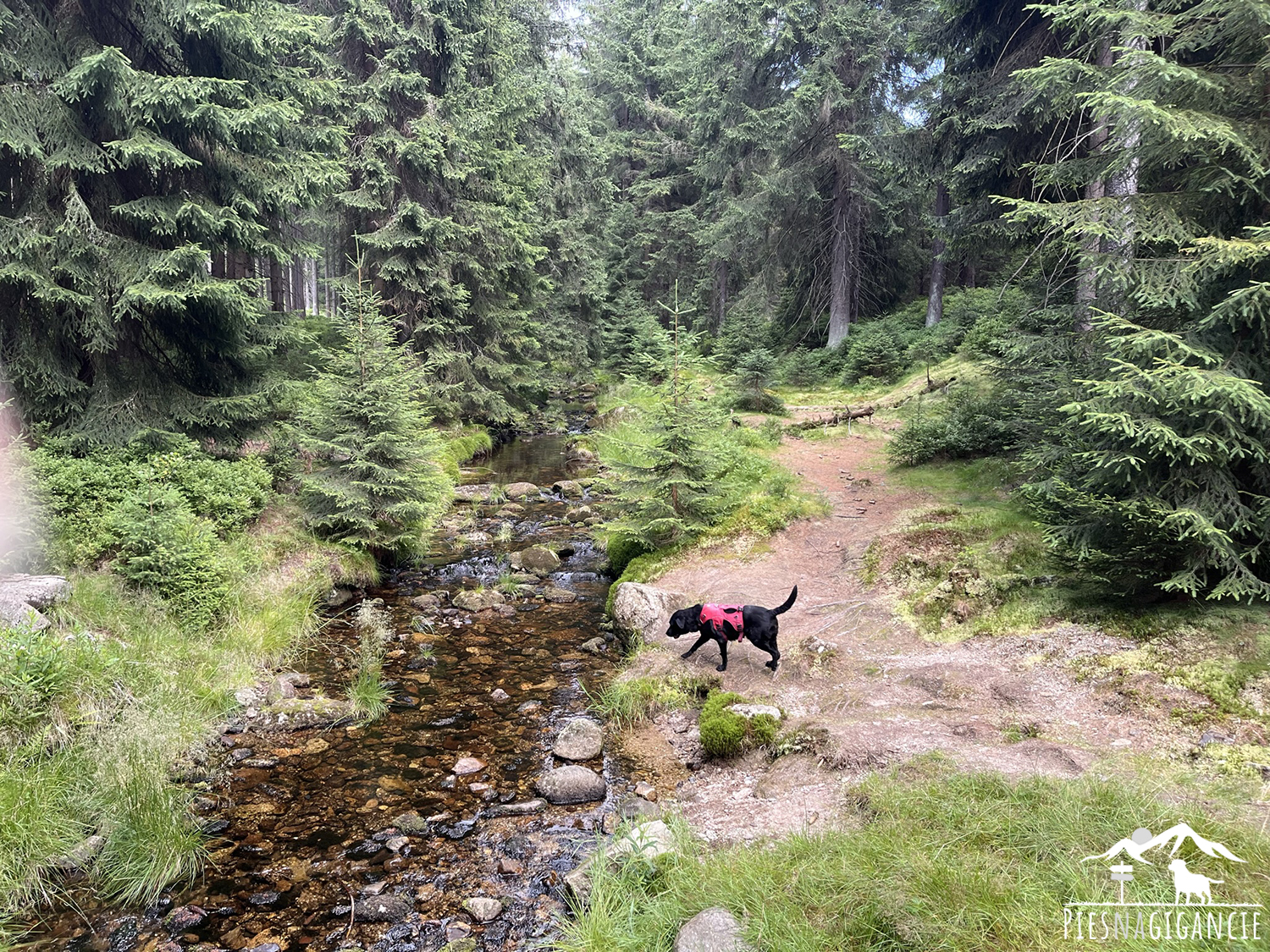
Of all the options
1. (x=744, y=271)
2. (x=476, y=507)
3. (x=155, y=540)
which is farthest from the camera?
(x=744, y=271)

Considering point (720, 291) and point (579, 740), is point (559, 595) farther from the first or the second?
point (720, 291)

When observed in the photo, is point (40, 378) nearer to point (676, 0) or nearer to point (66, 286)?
point (66, 286)

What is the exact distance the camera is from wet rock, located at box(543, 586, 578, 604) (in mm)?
10570

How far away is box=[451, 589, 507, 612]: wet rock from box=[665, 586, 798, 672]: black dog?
3713 millimetres

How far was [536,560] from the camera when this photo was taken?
1190cm

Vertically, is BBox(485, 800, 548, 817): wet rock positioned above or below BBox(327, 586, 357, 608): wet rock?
below

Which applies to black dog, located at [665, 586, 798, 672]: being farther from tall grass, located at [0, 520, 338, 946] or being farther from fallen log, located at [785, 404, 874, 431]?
fallen log, located at [785, 404, 874, 431]

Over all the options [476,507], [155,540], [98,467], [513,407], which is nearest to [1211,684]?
[155,540]

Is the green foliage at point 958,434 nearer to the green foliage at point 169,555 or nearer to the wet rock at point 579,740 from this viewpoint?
the wet rock at point 579,740

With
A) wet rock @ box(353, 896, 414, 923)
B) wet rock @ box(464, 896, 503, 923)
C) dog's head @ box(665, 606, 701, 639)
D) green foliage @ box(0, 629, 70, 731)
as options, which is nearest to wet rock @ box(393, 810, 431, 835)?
wet rock @ box(353, 896, 414, 923)

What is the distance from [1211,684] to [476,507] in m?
13.0

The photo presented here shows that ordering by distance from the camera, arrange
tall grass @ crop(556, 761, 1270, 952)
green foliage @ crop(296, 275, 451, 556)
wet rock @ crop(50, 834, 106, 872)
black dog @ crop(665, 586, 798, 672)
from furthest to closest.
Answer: green foliage @ crop(296, 275, 451, 556) → black dog @ crop(665, 586, 798, 672) → wet rock @ crop(50, 834, 106, 872) → tall grass @ crop(556, 761, 1270, 952)

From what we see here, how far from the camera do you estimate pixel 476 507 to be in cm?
1502

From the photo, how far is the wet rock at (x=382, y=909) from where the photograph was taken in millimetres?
4371
